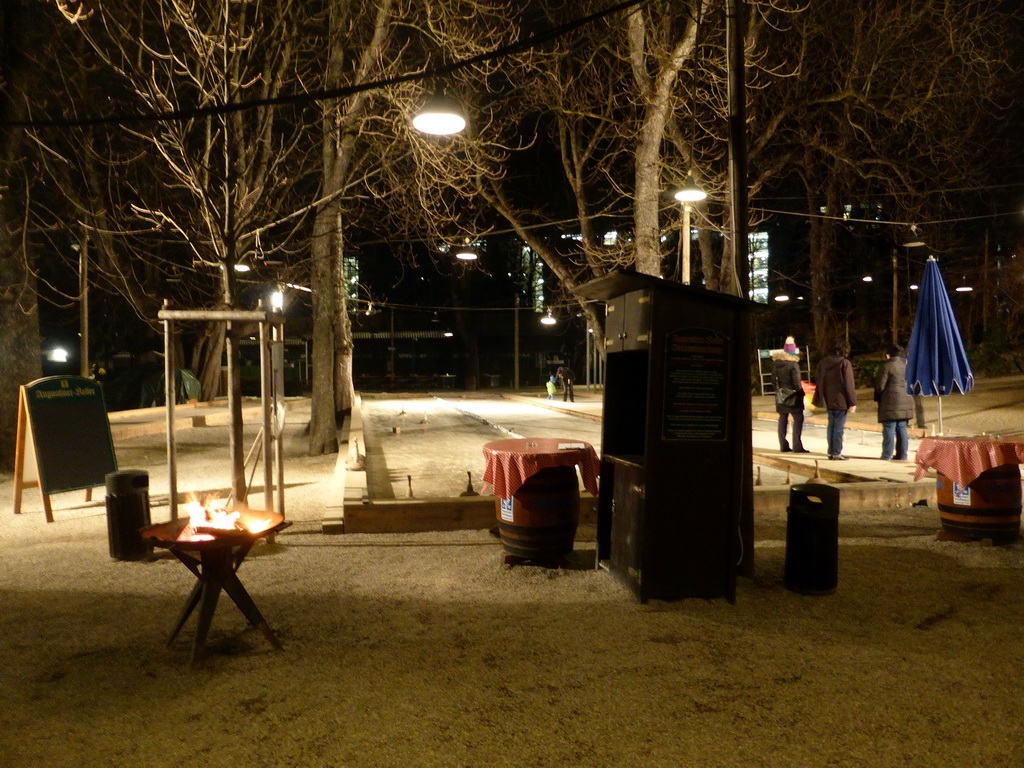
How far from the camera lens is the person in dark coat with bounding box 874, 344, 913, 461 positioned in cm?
1117

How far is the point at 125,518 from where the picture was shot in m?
6.64

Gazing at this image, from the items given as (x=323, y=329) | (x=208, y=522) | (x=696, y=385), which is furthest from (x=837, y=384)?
(x=208, y=522)

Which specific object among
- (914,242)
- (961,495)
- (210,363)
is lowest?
(961,495)

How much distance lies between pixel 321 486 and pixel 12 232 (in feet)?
23.0

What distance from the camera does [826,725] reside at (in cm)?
356

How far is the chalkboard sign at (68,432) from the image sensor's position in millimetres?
8359

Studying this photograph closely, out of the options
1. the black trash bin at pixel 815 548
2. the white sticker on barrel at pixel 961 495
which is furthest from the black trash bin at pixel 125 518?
the white sticker on barrel at pixel 961 495

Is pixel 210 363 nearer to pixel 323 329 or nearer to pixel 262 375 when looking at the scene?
pixel 323 329

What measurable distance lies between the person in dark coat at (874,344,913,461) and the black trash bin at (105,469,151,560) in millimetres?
10200

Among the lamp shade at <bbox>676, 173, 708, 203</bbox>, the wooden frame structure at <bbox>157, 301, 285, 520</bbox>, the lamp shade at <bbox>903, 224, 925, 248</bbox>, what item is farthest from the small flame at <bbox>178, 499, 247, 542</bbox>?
the lamp shade at <bbox>903, 224, 925, 248</bbox>

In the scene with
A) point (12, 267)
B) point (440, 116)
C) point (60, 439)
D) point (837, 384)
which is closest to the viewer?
point (440, 116)

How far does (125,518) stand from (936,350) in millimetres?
10874

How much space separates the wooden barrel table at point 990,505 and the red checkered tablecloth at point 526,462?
3643 mm

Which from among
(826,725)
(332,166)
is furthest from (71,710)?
(332,166)
